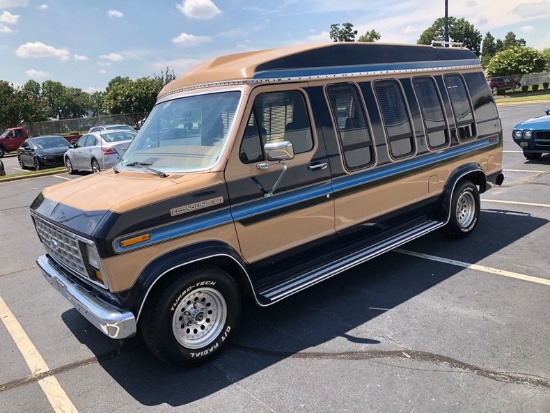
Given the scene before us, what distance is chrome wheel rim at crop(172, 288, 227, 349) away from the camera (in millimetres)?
3672

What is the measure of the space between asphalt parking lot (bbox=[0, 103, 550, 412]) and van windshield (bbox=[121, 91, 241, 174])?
5.62 ft

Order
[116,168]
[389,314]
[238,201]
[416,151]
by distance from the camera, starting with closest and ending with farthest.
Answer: [238,201] → [389,314] → [116,168] → [416,151]

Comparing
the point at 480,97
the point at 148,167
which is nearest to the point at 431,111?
the point at 480,97

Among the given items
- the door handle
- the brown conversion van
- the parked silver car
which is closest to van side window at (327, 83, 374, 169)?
the brown conversion van

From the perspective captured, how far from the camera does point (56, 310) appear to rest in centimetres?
513

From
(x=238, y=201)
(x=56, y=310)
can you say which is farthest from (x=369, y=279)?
(x=56, y=310)

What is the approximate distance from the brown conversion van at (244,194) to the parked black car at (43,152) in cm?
1678

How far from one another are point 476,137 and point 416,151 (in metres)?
1.47

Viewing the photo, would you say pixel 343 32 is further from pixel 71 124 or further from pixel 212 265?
pixel 212 265

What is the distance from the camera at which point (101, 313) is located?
338 cm

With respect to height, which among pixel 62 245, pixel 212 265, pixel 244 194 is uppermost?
pixel 244 194

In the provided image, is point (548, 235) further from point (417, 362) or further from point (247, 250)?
point (247, 250)

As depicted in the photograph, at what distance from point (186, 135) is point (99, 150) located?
39.4 ft

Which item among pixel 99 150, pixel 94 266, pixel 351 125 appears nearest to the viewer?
pixel 94 266
